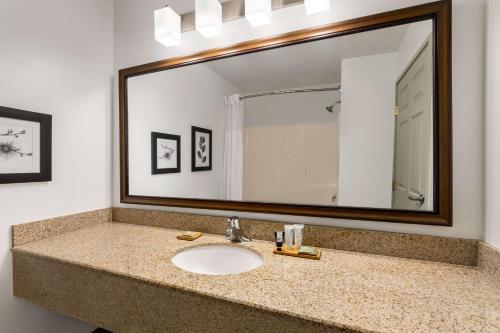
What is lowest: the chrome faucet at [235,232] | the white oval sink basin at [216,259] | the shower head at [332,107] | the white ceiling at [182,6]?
the white oval sink basin at [216,259]

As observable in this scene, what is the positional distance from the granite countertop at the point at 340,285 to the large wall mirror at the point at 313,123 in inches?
8.8

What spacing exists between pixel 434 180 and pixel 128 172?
169cm

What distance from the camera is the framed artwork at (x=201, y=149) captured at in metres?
1.52

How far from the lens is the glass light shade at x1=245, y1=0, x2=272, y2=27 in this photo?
127 cm

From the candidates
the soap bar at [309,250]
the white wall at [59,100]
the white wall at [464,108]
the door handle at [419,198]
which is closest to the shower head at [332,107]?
the white wall at [464,108]

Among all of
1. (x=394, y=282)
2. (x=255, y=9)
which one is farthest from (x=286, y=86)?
(x=394, y=282)

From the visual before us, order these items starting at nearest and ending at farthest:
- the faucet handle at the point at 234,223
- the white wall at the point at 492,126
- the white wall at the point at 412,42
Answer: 1. the white wall at the point at 492,126
2. the white wall at the point at 412,42
3. the faucet handle at the point at 234,223

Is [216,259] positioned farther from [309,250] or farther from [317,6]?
[317,6]

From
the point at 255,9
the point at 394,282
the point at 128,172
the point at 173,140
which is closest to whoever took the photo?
the point at 394,282

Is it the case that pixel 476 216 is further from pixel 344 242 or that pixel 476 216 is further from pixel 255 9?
pixel 255 9

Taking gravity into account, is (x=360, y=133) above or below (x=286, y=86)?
below

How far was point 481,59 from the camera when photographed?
99 centimetres

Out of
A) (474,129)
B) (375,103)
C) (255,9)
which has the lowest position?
(474,129)

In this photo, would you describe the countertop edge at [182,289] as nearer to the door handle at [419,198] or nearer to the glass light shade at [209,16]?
the door handle at [419,198]
